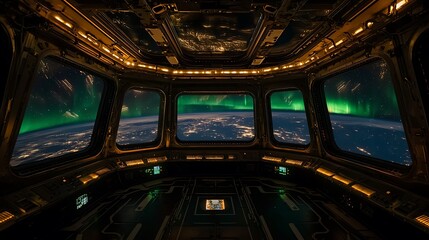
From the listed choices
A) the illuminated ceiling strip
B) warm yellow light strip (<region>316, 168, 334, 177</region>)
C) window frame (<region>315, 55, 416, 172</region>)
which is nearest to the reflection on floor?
warm yellow light strip (<region>316, 168, 334, 177</region>)

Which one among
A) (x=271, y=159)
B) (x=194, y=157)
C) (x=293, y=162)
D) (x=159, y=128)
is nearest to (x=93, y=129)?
(x=159, y=128)

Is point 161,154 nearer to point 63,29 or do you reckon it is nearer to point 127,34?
point 127,34

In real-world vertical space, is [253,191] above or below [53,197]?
below

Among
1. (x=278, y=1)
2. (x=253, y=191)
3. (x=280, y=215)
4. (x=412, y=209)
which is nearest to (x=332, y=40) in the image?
(x=278, y=1)

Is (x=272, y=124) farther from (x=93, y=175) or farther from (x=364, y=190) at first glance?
(x=93, y=175)

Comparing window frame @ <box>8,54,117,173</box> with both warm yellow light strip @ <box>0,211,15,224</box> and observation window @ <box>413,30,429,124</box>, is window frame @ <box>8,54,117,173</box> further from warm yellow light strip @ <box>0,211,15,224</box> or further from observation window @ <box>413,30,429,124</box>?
observation window @ <box>413,30,429,124</box>

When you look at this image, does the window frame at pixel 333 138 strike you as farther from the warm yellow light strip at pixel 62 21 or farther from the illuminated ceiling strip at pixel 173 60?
the warm yellow light strip at pixel 62 21
